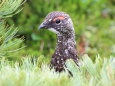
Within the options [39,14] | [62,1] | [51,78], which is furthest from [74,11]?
[51,78]

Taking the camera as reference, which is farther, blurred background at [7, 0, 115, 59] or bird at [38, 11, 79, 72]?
blurred background at [7, 0, 115, 59]

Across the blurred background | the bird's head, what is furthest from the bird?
the blurred background

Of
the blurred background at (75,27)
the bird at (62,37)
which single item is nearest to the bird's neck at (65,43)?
the bird at (62,37)

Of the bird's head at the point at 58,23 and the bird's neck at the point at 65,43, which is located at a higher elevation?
the bird's head at the point at 58,23

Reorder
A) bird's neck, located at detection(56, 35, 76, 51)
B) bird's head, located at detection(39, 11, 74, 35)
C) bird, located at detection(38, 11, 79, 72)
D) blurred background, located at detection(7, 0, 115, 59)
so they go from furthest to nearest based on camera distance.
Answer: blurred background, located at detection(7, 0, 115, 59) → bird's head, located at detection(39, 11, 74, 35) → bird's neck, located at detection(56, 35, 76, 51) → bird, located at detection(38, 11, 79, 72)

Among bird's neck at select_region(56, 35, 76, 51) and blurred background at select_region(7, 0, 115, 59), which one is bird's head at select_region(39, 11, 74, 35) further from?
blurred background at select_region(7, 0, 115, 59)

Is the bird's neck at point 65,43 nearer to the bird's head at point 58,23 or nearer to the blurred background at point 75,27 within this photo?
the bird's head at point 58,23

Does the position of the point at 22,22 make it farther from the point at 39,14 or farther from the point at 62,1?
the point at 62,1
